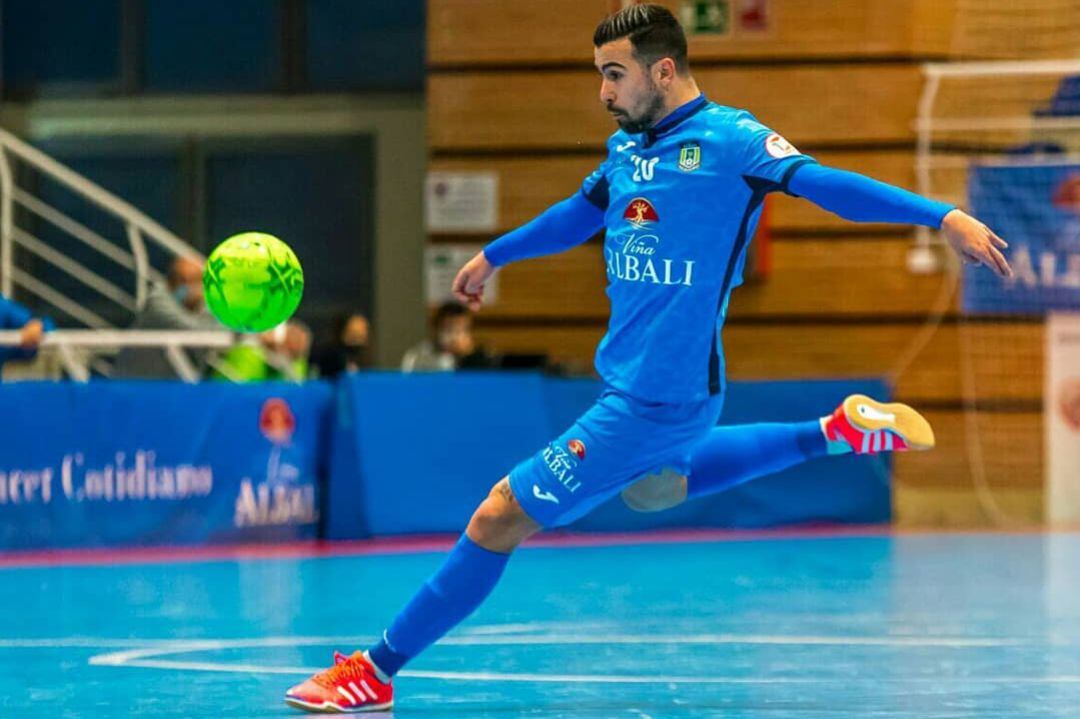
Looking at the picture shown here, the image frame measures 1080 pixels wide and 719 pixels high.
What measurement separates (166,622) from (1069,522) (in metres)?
8.12

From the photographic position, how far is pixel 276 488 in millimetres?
11367

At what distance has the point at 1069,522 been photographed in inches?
530

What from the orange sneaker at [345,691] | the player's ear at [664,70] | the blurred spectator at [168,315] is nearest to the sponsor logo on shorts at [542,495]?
the orange sneaker at [345,691]

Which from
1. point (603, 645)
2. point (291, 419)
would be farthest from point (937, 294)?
point (603, 645)

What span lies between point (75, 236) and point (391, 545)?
6.19 m

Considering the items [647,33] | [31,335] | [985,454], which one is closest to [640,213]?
[647,33]

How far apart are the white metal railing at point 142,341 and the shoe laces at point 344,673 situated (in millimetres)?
5615

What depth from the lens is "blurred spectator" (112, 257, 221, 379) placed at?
11.7 metres

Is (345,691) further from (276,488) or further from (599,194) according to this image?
(276,488)

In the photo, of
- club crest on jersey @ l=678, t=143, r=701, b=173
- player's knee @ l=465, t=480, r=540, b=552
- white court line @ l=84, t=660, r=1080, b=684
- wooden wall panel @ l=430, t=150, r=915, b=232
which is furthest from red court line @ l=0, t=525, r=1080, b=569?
club crest on jersey @ l=678, t=143, r=701, b=173

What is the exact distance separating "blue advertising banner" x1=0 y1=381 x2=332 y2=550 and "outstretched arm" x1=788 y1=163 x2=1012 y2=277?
22.1 feet

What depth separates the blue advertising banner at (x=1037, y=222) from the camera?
13.3 m

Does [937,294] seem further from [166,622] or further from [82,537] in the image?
[166,622]

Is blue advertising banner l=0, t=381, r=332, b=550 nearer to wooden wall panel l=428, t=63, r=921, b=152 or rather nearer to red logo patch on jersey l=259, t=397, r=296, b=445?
red logo patch on jersey l=259, t=397, r=296, b=445
